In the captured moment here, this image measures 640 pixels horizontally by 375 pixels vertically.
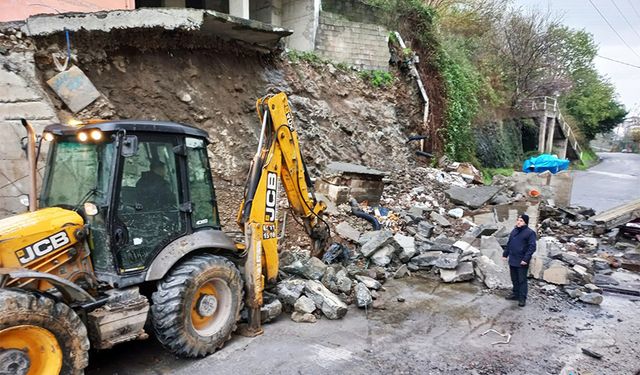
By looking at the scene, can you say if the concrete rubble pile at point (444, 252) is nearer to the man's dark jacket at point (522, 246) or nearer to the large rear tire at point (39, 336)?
the man's dark jacket at point (522, 246)

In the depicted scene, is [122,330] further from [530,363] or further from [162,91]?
[162,91]

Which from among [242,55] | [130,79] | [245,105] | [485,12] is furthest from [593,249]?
[485,12]

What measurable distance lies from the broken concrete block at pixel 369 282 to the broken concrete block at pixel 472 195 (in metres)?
5.57

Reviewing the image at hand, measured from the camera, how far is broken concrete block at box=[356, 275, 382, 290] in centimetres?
616

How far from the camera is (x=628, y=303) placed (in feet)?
20.7

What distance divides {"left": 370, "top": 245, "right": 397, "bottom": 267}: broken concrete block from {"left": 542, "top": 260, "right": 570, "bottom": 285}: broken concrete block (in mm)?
2617

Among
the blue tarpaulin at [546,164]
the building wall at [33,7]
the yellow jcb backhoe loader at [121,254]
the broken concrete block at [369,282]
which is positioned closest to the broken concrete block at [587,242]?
the broken concrete block at [369,282]

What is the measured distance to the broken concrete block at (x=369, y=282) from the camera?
6.16 m

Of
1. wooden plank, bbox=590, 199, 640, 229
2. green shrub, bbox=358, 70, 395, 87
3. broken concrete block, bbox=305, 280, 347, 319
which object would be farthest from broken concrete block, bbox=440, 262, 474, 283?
green shrub, bbox=358, 70, 395, 87

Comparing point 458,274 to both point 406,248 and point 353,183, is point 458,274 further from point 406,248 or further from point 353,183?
point 353,183

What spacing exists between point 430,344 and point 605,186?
20.8 m

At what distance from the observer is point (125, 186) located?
3.67 m

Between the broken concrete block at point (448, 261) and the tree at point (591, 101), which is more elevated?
the tree at point (591, 101)

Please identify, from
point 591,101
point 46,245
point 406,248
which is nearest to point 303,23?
Answer: point 406,248
